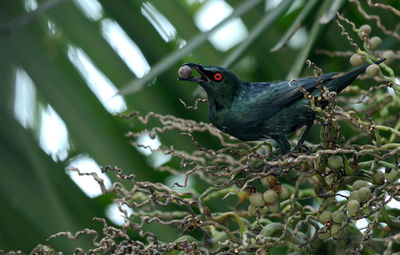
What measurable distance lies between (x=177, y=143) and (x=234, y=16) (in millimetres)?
347

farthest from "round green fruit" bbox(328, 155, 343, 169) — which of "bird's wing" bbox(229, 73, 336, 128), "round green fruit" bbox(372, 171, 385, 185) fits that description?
"bird's wing" bbox(229, 73, 336, 128)

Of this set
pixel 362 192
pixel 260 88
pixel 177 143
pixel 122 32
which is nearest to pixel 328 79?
pixel 260 88

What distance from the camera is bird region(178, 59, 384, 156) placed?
42.1 inches

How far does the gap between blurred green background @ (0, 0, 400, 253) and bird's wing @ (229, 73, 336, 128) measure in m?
0.31

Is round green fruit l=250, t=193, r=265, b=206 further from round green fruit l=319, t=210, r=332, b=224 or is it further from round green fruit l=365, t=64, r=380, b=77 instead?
round green fruit l=365, t=64, r=380, b=77

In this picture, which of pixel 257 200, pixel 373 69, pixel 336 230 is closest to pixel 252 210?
pixel 257 200

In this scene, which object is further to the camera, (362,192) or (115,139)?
(115,139)

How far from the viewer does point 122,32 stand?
1.58m

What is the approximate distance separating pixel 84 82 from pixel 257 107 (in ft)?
1.87

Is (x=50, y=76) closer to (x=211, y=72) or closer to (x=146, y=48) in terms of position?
(x=146, y=48)

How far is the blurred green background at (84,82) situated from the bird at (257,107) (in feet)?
1.04

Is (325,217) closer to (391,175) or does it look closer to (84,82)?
(391,175)

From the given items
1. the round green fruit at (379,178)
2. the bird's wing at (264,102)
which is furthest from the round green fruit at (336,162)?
the bird's wing at (264,102)

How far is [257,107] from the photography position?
1.09m
